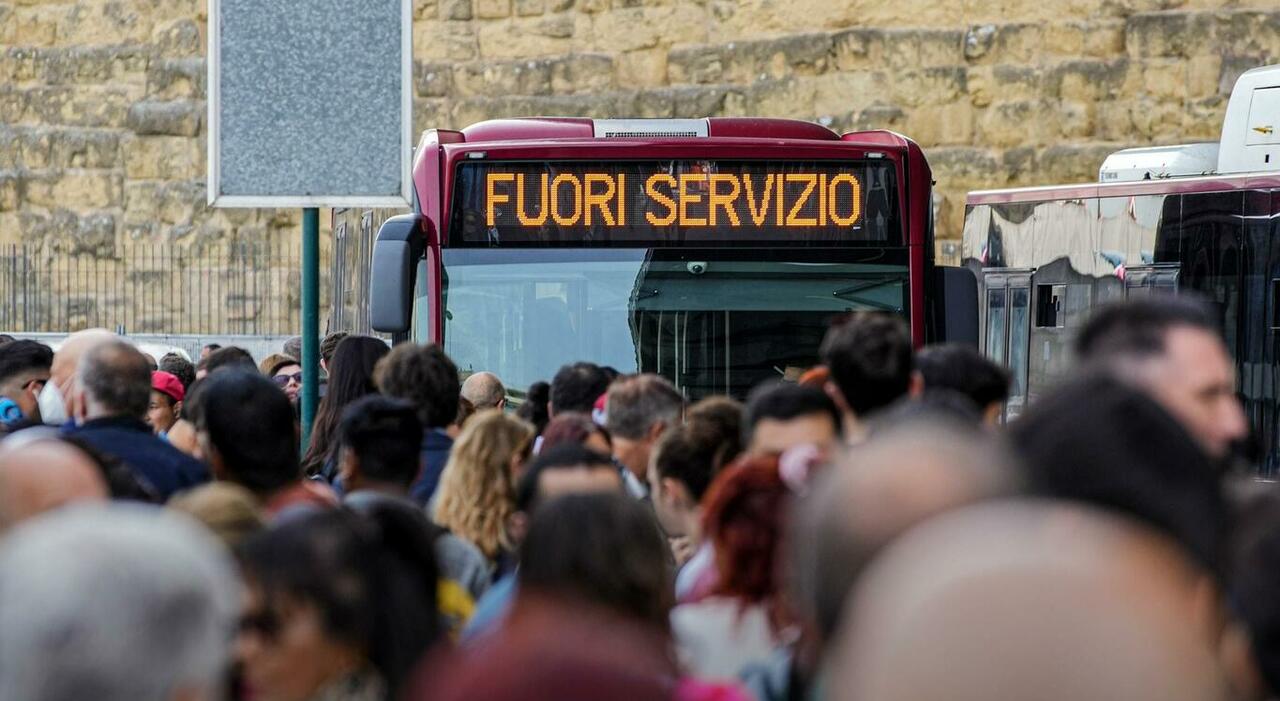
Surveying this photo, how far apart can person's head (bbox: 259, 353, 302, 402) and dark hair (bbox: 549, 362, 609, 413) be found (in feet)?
12.6

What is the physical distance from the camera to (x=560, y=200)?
8.92m

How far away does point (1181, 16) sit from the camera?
22844 mm

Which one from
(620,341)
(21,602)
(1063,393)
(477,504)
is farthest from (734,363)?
(21,602)

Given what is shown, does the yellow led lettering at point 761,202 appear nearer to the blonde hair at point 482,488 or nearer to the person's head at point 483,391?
the person's head at point 483,391

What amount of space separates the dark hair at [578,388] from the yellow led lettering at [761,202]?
6.68 ft

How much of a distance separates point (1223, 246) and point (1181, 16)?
9.79 m

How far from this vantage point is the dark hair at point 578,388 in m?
6.93

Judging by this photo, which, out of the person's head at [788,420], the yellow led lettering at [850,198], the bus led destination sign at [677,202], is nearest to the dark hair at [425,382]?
the person's head at [788,420]

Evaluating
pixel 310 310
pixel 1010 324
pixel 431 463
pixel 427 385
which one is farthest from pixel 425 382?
pixel 1010 324

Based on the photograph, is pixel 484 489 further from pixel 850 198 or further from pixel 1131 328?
pixel 850 198

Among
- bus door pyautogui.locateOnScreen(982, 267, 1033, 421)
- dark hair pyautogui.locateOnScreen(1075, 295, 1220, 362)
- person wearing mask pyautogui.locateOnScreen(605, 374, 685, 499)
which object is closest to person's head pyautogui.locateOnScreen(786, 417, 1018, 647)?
dark hair pyautogui.locateOnScreen(1075, 295, 1220, 362)

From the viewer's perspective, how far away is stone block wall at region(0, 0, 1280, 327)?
75.7ft

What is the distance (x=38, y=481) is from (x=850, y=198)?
5361mm

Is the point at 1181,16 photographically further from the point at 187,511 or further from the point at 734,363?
the point at 187,511
